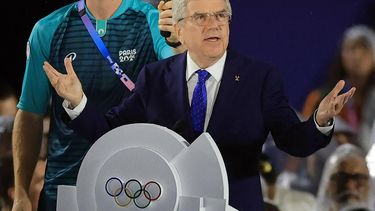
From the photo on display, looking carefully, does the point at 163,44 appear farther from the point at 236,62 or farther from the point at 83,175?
the point at 83,175

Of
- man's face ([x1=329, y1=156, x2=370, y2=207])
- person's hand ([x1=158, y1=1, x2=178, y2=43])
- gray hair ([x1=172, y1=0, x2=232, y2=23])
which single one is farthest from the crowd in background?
gray hair ([x1=172, y1=0, x2=232, y2=23])

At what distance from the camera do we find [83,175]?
2924mm

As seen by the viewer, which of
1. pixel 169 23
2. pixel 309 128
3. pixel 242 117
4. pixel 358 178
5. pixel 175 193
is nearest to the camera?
pixel 175 193

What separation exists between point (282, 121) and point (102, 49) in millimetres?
956

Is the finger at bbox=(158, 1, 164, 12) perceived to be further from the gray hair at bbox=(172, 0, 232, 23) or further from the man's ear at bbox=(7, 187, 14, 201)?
the man's ear at bbox=(7, 187, 14, 201)

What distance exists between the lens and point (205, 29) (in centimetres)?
323

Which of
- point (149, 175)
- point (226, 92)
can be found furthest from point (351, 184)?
point (149, 175)

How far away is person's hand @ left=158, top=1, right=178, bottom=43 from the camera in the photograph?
141 inches

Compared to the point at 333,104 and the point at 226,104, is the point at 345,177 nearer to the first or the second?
the point at 226,104

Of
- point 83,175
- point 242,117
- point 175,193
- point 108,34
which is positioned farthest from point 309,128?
point 108,34

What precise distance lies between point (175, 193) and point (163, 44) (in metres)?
1.01

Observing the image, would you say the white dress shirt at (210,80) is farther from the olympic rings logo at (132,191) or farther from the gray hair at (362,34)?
the gray hair at (362,34)

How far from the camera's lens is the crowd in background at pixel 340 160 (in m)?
3.77

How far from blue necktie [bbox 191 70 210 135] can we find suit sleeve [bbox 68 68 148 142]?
0.22 meters
